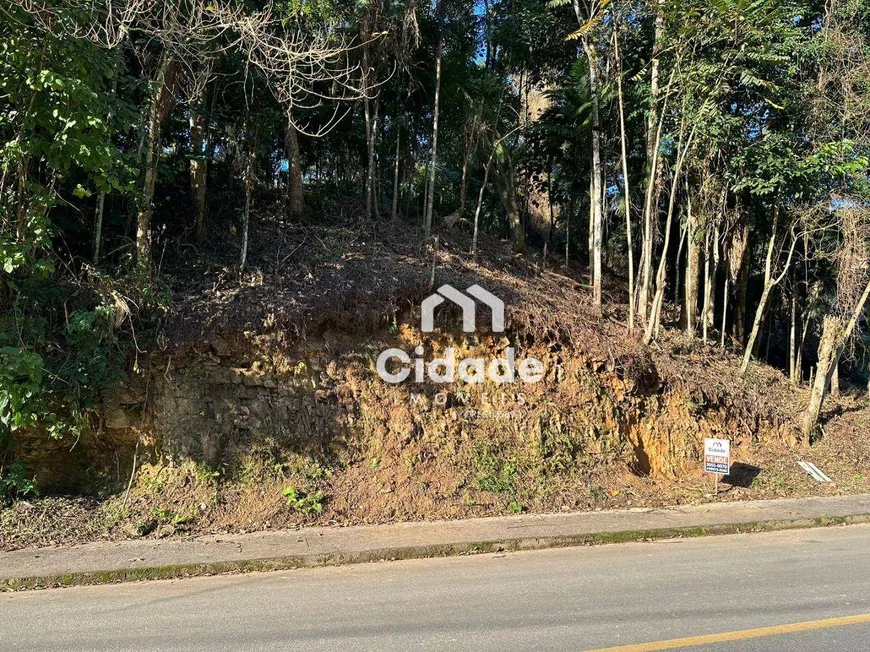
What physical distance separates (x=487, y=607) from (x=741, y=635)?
6.39 feet

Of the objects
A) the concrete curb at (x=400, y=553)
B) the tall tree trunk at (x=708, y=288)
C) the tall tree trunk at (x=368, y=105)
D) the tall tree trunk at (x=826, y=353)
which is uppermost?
the tall tree trunk at (x=368, y=105)

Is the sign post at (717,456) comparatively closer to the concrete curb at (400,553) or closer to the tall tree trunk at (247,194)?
the concrete curb at (400,553)

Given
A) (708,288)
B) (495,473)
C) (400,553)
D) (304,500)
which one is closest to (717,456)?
(495,473)

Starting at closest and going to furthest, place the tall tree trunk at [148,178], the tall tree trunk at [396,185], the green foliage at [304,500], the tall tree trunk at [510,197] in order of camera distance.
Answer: the green foliage at [304,500]
the tall tree trunk at [148,178]
the tall tree trunk at [396,185]
the tall tree trunk at [510,197]

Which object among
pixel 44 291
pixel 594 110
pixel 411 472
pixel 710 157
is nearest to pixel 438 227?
pixel 594 110

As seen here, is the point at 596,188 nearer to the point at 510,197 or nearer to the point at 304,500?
the point at 510,197

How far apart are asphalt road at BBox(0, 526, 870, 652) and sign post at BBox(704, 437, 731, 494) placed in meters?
2.26

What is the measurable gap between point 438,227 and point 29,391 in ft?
31.8

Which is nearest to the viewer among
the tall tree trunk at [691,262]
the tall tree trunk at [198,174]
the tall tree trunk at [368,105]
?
the tall tree trunk at [198,174]

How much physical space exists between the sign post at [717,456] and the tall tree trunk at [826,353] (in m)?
3.58

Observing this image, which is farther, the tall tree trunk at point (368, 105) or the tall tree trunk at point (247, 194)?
the tall tree trunk at point (368, 105)

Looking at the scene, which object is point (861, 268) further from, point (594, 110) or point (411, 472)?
point (411, 472)

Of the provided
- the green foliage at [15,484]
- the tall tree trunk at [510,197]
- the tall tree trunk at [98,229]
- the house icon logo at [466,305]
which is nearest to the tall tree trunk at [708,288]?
the tall tree trunk at [510,197]

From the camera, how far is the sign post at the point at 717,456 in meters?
9.23
